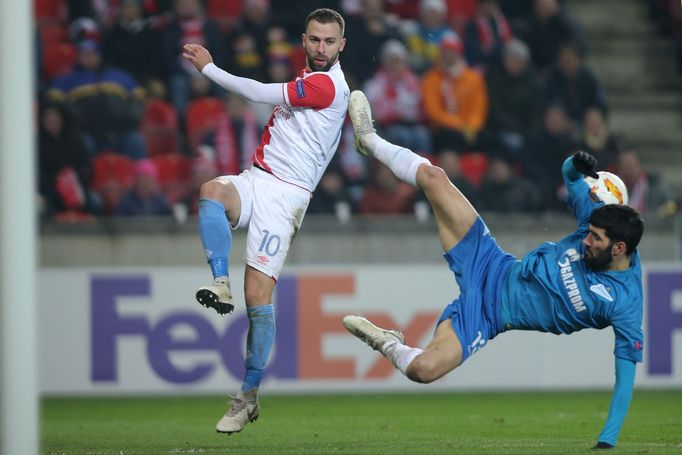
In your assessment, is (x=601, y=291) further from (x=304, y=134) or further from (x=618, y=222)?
(x=304, y=134)

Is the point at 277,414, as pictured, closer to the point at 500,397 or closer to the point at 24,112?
the point at 500,397

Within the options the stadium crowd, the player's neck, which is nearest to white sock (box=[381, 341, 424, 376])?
the player's neck

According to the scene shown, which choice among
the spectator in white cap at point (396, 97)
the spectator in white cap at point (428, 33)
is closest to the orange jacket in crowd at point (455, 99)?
the spectator in white cap at point (396, 97)

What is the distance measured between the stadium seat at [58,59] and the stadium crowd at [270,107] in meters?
0.02

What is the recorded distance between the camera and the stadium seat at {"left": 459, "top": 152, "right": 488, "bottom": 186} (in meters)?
16.3

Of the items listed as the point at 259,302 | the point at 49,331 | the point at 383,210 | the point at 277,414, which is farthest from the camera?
the point at 383,210

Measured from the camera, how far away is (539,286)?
870 centimetres

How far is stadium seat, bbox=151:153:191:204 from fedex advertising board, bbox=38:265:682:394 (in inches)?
58.6

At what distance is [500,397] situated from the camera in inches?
567

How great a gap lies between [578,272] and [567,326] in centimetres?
39

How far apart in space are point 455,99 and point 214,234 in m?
8.12

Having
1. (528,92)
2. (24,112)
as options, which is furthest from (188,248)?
(24,112)

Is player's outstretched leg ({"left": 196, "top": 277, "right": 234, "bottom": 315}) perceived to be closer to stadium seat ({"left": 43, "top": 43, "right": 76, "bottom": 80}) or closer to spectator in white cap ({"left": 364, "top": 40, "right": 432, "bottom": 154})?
spectator in white cap ({"left": 364, "top": 40, "right": 432, "bottom": 154})

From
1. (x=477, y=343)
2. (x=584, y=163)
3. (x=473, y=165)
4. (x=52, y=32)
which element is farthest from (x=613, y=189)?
(x=52, y=32)
